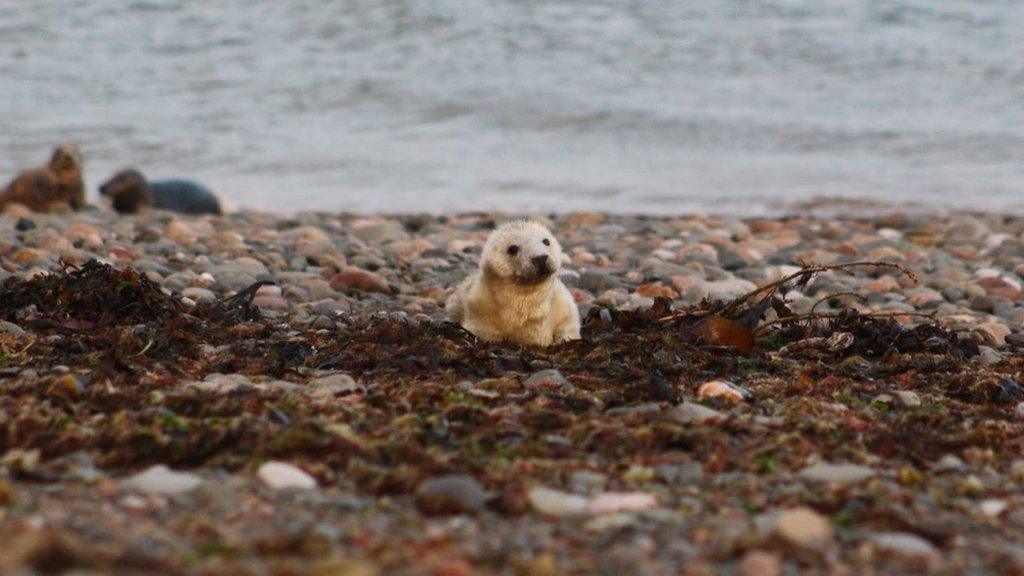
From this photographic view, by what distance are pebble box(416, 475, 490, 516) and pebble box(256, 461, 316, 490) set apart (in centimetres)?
32

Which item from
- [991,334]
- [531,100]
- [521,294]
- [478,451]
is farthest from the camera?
[531,100]

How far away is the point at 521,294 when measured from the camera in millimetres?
6332

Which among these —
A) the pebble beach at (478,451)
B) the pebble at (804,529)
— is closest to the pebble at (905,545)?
the pebble beach at (478,451)

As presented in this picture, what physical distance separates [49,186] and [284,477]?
10651 millimetres

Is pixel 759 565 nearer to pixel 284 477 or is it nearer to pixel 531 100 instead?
pixel 284 477

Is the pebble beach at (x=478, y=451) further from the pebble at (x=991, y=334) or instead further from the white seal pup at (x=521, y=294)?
the white seal pup at (x=521, y=294)

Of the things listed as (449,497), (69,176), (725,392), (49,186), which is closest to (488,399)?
(725,392)

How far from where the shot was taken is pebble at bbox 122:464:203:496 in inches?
137

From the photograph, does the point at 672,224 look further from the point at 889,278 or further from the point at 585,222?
the point at 889,278

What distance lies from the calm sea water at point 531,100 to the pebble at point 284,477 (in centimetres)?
1030

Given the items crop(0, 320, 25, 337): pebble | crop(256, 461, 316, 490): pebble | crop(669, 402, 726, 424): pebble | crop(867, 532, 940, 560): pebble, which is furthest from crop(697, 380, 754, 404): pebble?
crop(0, 320, 25, 337): pebble

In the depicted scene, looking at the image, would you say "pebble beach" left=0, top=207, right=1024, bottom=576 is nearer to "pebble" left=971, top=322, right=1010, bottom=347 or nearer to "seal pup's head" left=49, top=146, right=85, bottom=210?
"pebble" left=971, top=322, right=1010, bottom=347

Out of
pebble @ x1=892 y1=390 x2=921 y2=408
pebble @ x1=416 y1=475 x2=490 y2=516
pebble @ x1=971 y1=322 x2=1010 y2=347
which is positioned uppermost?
pebble @ x1=416 y1=475 x2=490 y2=516

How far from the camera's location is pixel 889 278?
369 inches
